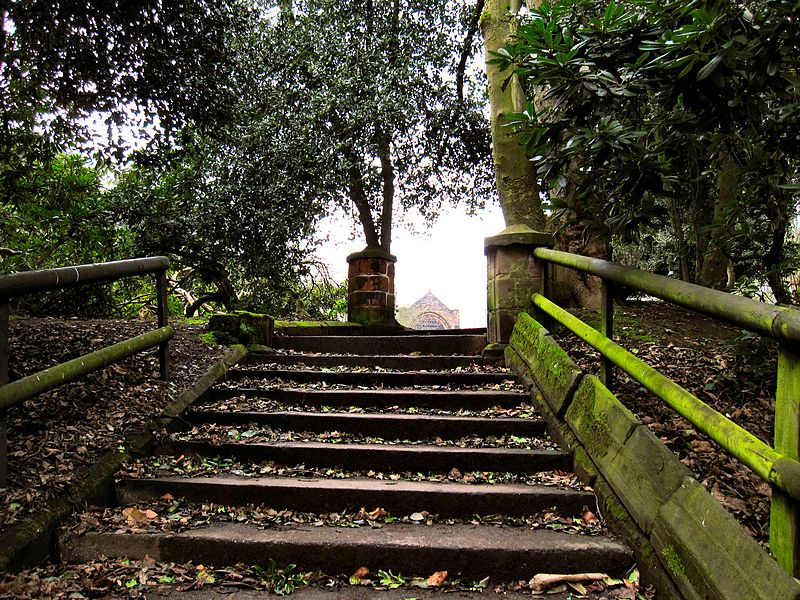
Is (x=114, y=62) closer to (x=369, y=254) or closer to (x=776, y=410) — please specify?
(x=369, y=254)

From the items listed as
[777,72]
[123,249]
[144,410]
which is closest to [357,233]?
[123,249]

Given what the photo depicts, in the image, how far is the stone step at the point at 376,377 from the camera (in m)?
4.05

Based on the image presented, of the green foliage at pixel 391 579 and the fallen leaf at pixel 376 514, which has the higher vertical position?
the fallen leaf at pixel 376 514

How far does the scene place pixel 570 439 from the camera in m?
2.93

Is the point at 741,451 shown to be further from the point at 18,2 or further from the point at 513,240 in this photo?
the point at 18,2

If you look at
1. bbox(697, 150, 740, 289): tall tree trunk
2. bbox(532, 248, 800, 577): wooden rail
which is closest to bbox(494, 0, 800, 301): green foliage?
bbox(532, 248, 800, 577): wooden rail

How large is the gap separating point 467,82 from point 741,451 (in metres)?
9.64

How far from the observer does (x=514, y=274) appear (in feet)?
14.7

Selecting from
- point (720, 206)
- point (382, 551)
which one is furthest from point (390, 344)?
point (720, 206)

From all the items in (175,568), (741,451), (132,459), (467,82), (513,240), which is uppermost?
(467,82)

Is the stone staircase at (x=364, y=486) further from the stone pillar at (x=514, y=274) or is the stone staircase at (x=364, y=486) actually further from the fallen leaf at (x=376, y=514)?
the stone pillar at (x=514, y=274)

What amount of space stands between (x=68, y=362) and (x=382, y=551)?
168 cm

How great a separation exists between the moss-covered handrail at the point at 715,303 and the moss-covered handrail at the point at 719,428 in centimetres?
32

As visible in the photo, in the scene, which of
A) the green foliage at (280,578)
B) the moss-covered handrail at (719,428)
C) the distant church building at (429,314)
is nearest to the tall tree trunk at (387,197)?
the moss-covered handrail at (719,428)
